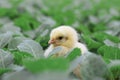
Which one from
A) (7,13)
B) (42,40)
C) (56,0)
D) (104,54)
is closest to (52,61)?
(104,54)

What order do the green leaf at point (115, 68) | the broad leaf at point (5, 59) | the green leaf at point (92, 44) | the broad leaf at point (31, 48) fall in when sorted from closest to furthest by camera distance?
the green leaf at point (115, 68)
the broad leaf at point (5, 59)
the broad leaf at point (31, 48)
the green leaf at point (92, 44)

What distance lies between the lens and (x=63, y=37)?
2.63 m

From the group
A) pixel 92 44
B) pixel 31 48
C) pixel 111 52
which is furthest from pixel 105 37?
pixel 31 48

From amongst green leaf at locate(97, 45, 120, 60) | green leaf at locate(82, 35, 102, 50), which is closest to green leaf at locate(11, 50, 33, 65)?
green leaf at locate(97, 45, 120, 60)

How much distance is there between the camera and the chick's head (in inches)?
98.3

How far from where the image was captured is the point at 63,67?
1224 millimetres

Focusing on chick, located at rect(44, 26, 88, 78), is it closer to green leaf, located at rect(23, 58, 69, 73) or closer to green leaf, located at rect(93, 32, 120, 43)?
green leaf, located at rect(93, 32, 120, 43)

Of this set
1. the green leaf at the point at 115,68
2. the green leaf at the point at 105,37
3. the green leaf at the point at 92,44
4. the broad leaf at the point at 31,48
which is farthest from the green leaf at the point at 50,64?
the green leaf at the point at 105,37

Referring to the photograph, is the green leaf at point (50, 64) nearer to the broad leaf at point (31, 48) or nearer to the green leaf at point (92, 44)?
the broad leaf at point (31, 48)

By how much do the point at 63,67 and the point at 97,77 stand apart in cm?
30

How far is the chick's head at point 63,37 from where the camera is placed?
2.50 metres

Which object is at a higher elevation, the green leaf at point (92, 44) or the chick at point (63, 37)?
the chick at point (63, 37)

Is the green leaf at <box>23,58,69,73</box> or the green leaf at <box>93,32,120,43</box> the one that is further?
the green leaf at <box>93,32,120,43</box>

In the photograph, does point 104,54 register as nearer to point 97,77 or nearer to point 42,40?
point 97,77
